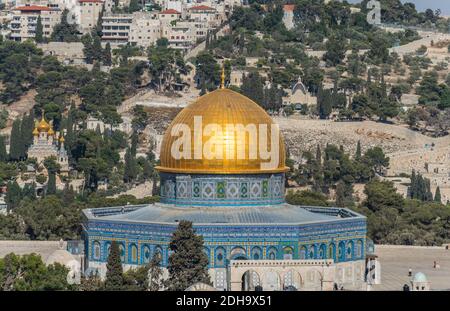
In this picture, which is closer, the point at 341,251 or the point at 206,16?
the point at 341,251

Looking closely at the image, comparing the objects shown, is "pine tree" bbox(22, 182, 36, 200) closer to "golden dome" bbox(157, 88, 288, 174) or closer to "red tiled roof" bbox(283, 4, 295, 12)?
"golden dome" bbox(157, 88, 288, 174)

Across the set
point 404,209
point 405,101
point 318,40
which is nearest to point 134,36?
point 318,40

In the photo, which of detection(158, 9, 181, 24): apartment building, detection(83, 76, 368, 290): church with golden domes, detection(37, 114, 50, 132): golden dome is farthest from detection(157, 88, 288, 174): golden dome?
detection(158, 9, 181, 24): apartment building

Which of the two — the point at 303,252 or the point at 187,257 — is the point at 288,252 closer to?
the point at 303,252

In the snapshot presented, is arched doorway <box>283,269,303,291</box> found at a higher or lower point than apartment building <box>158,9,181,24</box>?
lower

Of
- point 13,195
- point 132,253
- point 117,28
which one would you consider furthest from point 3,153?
point 117,28

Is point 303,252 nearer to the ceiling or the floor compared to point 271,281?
nearer to the ceiling

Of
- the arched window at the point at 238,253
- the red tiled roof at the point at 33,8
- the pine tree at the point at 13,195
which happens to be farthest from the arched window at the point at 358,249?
the red tiled roof at the point at 33,8
